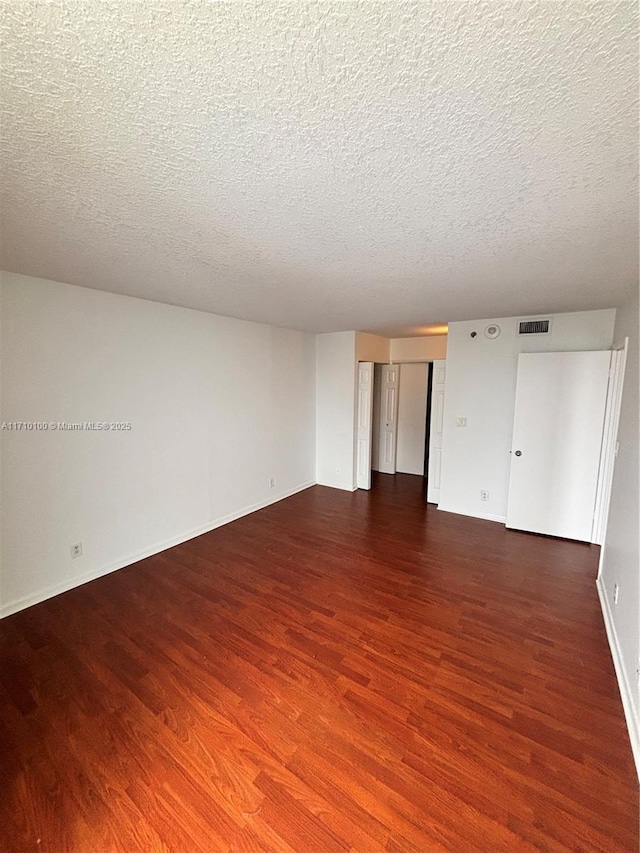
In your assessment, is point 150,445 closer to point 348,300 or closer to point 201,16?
point 348,300

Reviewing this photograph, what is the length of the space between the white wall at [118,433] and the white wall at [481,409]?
237cm

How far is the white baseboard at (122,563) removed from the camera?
2.58 m

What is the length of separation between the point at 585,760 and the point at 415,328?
4.40 meters

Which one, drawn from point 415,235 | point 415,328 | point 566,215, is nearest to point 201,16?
point 415,235

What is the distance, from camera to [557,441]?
12.3ft

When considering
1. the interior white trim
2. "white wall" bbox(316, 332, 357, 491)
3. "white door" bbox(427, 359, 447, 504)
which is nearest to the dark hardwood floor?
the interior white trim

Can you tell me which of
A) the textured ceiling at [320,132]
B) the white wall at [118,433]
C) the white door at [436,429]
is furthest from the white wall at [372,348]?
the textured ceiling at [320,132]

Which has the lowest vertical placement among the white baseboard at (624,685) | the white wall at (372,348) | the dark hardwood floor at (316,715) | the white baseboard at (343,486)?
the dark hardwood floor at (316,715)

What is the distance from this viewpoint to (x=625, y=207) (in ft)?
4.79

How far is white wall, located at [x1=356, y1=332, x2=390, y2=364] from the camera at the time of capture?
5.22m

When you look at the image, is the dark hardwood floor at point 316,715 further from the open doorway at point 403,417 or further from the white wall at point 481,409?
the open doorway at point 403,417

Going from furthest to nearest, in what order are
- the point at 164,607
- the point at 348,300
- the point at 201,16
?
1. the point at 348,300
2. the point at 164,607
3. the point at 201,16

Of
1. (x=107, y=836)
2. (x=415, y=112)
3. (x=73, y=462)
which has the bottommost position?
(x=107, y=836)

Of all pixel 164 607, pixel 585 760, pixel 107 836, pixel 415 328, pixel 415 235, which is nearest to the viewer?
pixel 107 836
